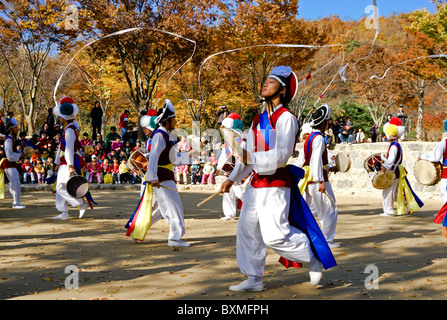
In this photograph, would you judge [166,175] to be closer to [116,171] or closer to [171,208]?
[171,208]

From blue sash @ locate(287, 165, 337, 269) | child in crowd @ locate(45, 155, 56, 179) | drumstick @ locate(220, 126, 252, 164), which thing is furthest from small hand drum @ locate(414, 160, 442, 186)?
child in crowd @ locate(45, 155, 56, 179)

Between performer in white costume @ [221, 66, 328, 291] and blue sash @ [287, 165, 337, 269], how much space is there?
0.25ft

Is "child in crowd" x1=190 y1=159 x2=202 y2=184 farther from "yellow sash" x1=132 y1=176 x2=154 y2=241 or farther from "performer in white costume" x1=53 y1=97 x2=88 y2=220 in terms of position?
"yellow sash" x1=132 y1=176 x2=154 y2=241

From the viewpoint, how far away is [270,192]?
4.77 metres

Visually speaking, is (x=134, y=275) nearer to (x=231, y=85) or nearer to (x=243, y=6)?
(x=243, y=6)

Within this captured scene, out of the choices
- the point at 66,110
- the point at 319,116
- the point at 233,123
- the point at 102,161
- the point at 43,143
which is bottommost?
the point at 102,161

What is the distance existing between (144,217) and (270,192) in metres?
3.20

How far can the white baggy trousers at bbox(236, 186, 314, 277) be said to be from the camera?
4660mm

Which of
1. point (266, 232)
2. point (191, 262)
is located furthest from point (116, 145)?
point (266, 232)

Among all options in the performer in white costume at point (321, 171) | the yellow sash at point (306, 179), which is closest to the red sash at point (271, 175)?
the performer in white costume at point (321, 171)

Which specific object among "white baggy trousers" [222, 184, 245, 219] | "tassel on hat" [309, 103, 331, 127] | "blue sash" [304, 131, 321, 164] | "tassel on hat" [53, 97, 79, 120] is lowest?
"white baggy trousers" [222, 184, 245, 219]

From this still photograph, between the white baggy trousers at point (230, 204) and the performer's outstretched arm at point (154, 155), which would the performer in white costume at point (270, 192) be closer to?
the performer's outstretched arm at point (154, 155)

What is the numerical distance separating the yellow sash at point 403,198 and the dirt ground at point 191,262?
26 cm

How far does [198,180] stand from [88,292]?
15.4m
